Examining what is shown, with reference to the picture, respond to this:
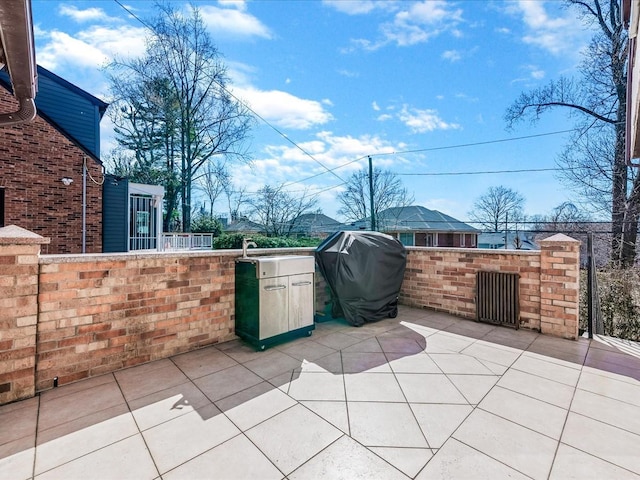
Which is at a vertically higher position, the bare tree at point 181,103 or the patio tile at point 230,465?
the bare tree at point 181,103

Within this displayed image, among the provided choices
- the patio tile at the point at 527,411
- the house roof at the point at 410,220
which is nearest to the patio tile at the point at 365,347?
the patio tile at the point at 527,411

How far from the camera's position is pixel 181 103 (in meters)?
15.0

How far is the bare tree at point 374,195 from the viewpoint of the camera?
1911cm

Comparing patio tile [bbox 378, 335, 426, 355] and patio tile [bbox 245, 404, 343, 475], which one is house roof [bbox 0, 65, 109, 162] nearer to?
patio tile [bbox 378, 335, 426, 355]

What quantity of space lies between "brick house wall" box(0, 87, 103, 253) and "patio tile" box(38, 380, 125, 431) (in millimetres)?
6988

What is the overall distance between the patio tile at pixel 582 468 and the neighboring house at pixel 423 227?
16.1 metres

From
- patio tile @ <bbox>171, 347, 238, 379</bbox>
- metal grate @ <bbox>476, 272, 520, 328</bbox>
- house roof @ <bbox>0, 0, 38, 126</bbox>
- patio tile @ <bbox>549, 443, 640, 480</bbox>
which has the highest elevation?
house roof @ <bbox>0, 0, 38, 126</bbox>

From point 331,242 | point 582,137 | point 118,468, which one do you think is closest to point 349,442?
point 118,468

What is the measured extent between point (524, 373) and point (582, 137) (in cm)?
950

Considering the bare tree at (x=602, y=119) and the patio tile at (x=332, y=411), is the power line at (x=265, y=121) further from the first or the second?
the patio tile at (x=332, y=411)

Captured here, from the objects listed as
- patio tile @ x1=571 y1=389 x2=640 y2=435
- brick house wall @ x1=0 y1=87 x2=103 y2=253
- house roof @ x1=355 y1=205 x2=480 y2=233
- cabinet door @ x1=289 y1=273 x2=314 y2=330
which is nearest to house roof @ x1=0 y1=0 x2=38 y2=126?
cabinet door @ x1=289 y1=273 x2=314 y2=330

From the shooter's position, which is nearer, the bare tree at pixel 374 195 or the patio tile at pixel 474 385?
the patio tile at pixel 474 385

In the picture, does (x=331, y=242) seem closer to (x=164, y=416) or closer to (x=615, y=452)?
(x=164, y=416)

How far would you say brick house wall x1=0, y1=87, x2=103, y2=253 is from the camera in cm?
690
